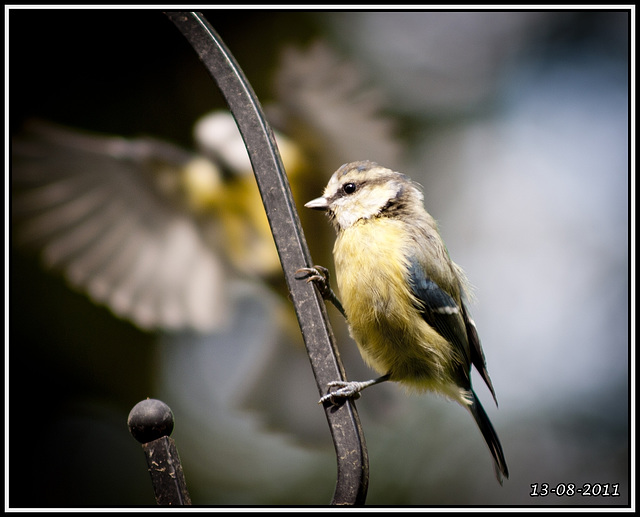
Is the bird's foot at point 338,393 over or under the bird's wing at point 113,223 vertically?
under

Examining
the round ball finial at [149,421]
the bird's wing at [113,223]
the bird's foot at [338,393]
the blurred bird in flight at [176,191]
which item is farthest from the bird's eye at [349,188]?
the bird's wing at [113,223]

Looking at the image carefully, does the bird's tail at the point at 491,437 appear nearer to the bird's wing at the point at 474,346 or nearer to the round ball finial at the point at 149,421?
the bird's wing at the point at 474,346

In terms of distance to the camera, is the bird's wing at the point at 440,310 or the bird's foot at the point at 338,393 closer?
the bird's foot at the point at 338,393

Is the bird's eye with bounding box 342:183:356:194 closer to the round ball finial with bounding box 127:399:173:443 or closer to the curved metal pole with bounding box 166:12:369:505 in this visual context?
the curved metal pole with bounding box 166:12:369:505

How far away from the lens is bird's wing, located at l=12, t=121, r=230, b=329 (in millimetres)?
2084

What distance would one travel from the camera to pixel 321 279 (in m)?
0.89

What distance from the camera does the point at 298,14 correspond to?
2156 mm

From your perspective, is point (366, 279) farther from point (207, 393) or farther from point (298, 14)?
point (298, 14)

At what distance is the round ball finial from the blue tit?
1.45 ft

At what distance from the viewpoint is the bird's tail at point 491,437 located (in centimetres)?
113

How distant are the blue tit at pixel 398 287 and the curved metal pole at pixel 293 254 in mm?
303

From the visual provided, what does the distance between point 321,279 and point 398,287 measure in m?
0.24

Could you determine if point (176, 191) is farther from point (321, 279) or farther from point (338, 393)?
point (338, 393)

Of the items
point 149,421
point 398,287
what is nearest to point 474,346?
point 398,287
